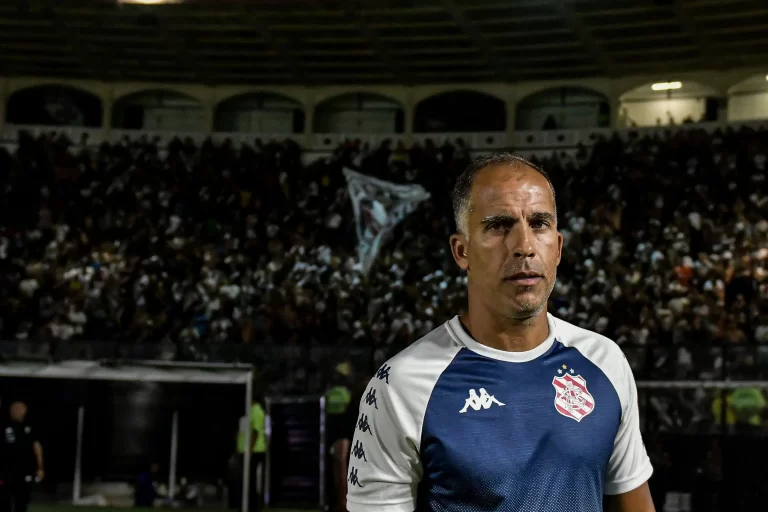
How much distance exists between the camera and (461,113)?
3284cm

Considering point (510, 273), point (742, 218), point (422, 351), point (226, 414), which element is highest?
point (742, 218)

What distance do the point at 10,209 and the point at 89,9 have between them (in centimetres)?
649

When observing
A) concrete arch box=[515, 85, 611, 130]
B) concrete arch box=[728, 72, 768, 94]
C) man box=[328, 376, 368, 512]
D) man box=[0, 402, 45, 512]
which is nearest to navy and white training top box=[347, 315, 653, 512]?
man box=[328, 376, 368, 512]

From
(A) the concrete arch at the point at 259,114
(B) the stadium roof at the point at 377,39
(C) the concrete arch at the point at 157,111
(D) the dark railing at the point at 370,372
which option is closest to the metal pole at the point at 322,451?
(D) the dark railing at the point at 370,372

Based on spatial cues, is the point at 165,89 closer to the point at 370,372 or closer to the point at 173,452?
the point at 370,372

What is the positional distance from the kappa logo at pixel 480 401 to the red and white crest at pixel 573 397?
16 cm

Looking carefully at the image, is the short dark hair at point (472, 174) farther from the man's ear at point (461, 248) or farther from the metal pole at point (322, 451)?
the metal pole at point (322, 451)

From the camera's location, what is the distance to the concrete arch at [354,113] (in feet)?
111

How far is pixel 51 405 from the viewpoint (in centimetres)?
1520

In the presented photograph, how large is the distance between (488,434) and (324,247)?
71.2 feet

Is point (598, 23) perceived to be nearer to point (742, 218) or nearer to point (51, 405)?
point (742, 218)

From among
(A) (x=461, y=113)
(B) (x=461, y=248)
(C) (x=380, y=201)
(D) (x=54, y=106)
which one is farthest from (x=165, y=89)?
(B) (x=461, y=248)

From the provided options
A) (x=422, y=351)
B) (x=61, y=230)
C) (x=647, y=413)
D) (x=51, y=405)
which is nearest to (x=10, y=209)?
(x=61, y=230)

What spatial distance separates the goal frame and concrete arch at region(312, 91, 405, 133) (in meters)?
19.5
